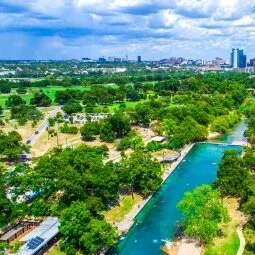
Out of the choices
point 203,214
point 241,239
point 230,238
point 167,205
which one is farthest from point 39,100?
point 241,239

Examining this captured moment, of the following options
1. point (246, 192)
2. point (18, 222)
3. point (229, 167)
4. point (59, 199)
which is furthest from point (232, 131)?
point (18, 222)

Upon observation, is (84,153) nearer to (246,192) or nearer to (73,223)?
(73,223)

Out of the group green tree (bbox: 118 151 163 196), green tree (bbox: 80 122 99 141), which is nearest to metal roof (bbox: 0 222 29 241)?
green tree (bbox: 118 151 163 196)

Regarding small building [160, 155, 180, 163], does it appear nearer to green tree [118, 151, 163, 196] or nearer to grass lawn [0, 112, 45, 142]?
green tree [118, 151, 163, 196]

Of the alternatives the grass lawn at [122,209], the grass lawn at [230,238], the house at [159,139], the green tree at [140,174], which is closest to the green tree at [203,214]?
the grass lawn at [230,238]

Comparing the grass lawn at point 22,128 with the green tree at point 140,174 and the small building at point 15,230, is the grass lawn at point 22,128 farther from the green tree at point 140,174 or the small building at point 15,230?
the small building at point 15,230

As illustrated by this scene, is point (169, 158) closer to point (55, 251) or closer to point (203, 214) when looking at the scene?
point (203, 214)
